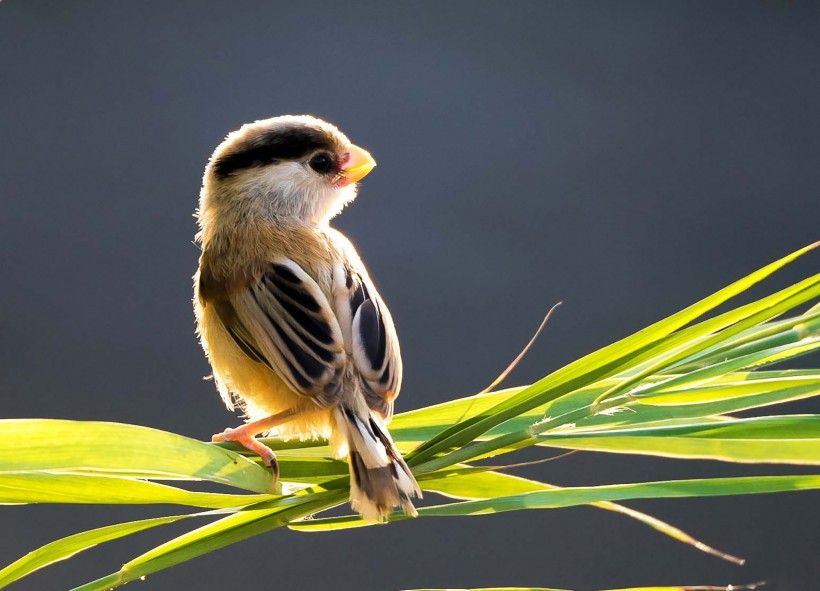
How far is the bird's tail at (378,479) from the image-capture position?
2.38 feet

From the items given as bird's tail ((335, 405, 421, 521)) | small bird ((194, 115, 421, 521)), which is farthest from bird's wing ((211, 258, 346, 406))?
bird's tail ((335, 405, 421, 521))

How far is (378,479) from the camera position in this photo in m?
0.74

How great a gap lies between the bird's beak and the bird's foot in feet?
1.72

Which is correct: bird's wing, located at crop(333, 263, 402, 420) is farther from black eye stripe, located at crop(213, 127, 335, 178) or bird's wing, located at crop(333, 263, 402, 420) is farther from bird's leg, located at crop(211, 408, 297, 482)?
black eye stripe, located at crop(213, 127, 335, 178)

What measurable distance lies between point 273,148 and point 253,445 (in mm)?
605

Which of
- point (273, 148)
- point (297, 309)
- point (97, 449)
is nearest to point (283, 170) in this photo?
point (273, 148)

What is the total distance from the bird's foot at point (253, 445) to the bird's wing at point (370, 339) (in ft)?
0.46

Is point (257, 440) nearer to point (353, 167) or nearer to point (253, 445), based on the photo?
point (253, 445)

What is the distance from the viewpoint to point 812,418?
618 mm

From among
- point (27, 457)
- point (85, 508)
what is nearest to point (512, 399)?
point (27, 457)

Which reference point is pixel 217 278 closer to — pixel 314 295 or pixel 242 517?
pixel 314 295

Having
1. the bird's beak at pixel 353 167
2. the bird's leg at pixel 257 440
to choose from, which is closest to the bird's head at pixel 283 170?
the bird's beak at pixel 353 167

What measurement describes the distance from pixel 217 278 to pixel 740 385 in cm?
67

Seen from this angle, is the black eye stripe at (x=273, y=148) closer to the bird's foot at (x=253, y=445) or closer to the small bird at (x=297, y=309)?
the small bird at (x=297, y=309)
